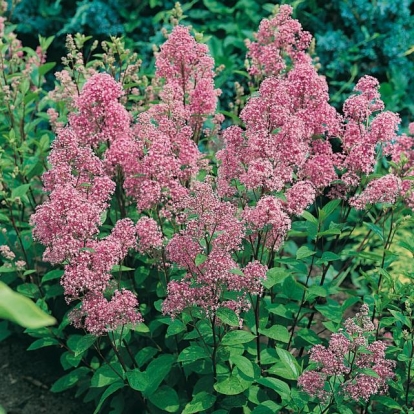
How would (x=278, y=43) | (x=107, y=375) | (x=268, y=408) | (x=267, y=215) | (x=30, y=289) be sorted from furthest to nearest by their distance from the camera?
(x=30, y=289) < (x=278, y=43) < (x=107, y=375) < (x=268, y=408) < (x=267, y=215)

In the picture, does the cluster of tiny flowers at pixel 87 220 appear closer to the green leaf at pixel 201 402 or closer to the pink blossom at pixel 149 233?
the pink blossom at pixel 149 233

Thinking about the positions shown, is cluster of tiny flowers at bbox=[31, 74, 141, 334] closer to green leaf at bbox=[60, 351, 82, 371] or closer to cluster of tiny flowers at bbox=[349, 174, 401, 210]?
green leaf at bbox=[60, 351, 82, 371]

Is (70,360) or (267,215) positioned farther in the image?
(70,360)

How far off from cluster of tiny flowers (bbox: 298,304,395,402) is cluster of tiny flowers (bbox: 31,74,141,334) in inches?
29.5

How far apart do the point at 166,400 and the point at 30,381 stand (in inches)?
51.5

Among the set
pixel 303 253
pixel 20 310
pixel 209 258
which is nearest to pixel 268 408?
pixel 303 253

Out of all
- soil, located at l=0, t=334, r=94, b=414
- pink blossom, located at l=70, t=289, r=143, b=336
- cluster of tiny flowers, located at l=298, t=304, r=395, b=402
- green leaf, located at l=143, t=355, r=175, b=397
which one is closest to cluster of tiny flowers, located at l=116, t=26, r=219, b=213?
pink blossom, located at l=70, t=289, r=143, b=336

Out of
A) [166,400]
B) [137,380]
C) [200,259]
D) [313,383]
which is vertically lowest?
[166,400]

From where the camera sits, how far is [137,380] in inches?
108

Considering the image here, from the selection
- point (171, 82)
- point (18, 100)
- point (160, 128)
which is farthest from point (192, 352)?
point (18, 100)

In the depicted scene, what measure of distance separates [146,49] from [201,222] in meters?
4.26

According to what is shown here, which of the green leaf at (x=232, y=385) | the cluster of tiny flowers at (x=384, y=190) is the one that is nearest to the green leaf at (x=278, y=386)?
the green leaf at (x=232, y=385)

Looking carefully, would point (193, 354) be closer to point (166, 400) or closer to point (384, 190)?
point (166, 400)

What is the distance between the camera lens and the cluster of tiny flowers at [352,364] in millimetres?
2299
